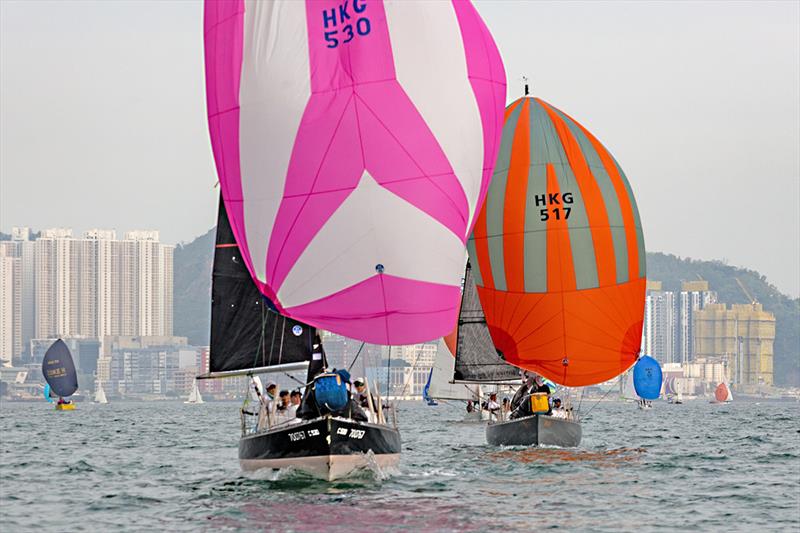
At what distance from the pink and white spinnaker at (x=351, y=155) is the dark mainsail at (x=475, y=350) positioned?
17431 mm

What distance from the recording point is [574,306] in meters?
30.9

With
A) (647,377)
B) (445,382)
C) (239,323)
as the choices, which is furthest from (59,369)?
(239,323)

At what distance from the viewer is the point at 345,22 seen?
20.6 m

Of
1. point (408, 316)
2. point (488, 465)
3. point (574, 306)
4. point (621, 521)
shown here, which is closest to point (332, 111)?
point (408, 316)

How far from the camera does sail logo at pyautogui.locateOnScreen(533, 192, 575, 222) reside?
31094mm

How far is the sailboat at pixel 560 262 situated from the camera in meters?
30.9

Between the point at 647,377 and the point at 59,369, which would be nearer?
the point at 647,377

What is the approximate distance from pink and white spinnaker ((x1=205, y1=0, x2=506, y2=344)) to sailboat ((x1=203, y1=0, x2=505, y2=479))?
0.02 metres

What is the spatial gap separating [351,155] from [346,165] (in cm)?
16

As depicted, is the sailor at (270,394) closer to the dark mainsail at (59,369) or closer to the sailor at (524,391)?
the sailor at (524,391)

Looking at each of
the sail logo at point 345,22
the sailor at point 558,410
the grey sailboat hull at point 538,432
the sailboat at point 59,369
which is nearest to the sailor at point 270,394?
the sail logo at point 345,22

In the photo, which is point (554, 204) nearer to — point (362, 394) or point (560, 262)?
point (560, 262)

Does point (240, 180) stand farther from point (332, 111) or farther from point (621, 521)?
point (621, 521)

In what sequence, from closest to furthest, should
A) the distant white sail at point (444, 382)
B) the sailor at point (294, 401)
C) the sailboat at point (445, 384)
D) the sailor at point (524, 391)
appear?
the sailor at point (294, 401)
the sailor at point (524, 391)
the sailboat at point (445, 384)
the distant white sail at point (444, 382)
